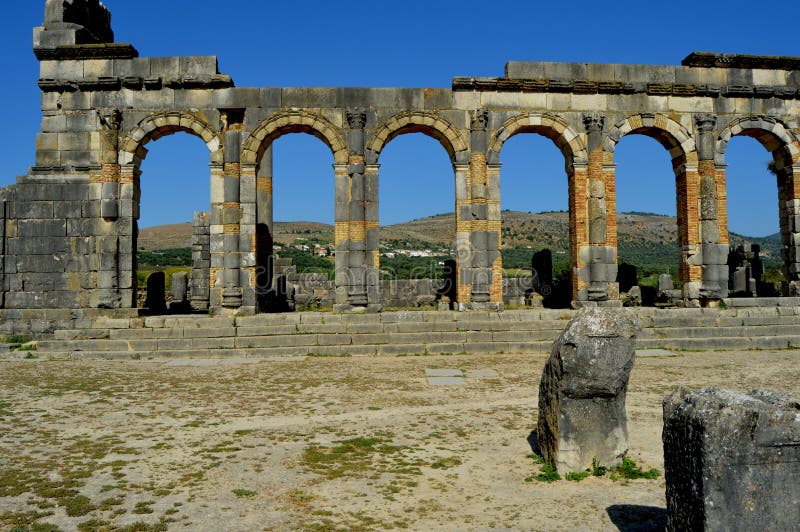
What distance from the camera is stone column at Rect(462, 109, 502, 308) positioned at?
52.4 ft

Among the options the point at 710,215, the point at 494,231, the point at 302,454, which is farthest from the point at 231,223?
the point at 710,215

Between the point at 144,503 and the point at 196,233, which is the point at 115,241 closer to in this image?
the point at 196,233

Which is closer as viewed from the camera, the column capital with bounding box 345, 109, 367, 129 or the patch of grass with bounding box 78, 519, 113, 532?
the patch of grass with bounding box 78, 519, 113, 532

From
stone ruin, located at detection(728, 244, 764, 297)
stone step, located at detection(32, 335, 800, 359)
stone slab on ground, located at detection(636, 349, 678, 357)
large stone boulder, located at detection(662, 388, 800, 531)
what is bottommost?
stone slab on ground, located at detection(636, 349, 678, 357)

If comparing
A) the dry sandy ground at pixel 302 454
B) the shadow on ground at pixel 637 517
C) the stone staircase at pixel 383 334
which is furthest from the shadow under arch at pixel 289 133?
the shadow on ground at pixel 637 517

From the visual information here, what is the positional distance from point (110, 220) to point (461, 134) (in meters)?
9.99

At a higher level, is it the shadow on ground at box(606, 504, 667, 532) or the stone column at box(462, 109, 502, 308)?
the stone column at box(462, 109, 502, 308)

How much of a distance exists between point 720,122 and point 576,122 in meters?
4.36

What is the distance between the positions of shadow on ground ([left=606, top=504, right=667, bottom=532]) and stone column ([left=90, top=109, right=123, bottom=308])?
14.6 m

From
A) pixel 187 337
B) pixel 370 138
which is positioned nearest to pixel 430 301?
A: pixel 370 138

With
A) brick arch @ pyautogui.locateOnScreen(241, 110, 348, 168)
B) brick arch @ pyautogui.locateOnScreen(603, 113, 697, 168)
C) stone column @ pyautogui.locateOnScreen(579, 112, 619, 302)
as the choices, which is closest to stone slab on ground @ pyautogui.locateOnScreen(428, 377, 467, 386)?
stone column @ pyautogui.locateOnScreen(579, 112, 619, 302)

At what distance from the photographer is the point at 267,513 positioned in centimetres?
434

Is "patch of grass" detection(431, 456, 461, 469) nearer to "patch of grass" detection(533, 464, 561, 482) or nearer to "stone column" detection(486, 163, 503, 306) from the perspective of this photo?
"patch of grass" detection(533, 464, 561, 482)

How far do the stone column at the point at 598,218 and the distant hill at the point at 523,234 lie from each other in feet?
175
